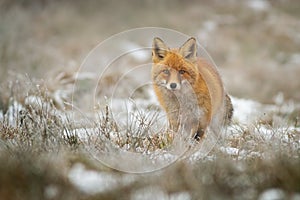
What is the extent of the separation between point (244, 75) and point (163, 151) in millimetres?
8001

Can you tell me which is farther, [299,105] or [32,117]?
[299,105]

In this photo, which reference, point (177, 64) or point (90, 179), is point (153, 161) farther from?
point (177, 64)

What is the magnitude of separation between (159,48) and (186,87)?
434 millimetres

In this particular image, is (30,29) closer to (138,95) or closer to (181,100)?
(138,95)

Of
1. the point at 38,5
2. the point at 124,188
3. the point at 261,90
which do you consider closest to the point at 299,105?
the point at 261,90

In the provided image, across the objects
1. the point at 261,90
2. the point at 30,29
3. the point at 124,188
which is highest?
the point at 30,29

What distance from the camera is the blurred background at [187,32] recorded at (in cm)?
1071

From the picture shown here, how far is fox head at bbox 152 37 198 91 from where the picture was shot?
4418 mm

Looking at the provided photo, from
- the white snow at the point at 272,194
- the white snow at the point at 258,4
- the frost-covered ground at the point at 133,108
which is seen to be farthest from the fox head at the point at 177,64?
the white snow at the point at 258,4

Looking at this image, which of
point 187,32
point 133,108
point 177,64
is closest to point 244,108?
point 133,108

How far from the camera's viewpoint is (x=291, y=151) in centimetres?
389

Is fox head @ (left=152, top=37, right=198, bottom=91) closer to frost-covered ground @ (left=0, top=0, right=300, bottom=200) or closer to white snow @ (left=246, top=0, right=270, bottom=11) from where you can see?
frost-covered ground @ (left=0, top=0, right=300, bottom=200)

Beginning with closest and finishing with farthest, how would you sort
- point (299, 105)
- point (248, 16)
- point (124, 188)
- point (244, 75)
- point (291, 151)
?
point (124, 188) → point (291, 151) → point (299, 105) → point (244, 75) → point (248, 16)

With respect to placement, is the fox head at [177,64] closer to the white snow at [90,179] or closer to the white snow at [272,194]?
the white snow at [90,179]
